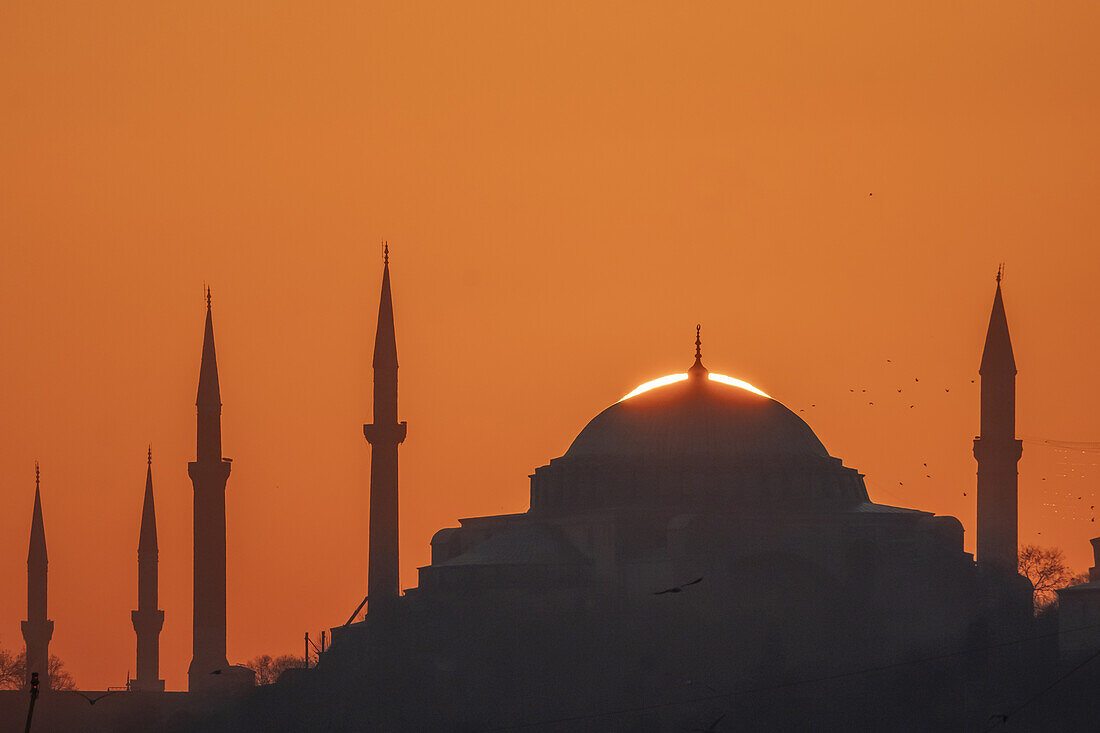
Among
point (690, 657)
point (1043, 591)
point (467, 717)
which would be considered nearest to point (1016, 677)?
point (690, 657)

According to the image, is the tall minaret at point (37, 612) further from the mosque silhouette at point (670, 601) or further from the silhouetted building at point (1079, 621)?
the silhouetted building at point (1079, 621)

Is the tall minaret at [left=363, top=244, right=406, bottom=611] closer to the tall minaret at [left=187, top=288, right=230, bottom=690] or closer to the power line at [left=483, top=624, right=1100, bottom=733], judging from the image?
the tall minaret at [left=187, top=288, right=230, bottom=690]

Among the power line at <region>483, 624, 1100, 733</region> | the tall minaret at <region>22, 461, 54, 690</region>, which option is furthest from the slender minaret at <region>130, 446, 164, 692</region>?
the power line at <region>483, 624, 1100, 733</region>

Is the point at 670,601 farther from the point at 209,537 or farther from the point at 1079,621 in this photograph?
the point at 209,537

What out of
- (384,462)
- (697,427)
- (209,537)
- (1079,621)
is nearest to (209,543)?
(209,537)

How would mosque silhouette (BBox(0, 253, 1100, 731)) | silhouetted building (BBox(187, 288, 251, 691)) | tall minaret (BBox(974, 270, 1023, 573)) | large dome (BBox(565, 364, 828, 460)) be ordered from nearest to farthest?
mosque silhouette (BBox(0, 253, 1100, 731)), tall minaret (BBox(974, 270, 1023, 573)), silhouetted building (BBox(187, 288, 251, 691)), large dome (BBox(565, 364, 828, 460))

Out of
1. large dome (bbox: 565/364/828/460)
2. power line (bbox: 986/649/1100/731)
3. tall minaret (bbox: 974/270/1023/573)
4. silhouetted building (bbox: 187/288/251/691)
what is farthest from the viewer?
large dome (bbox: 565/364/828/460)

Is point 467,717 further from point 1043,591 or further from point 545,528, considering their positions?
point 1043,591
